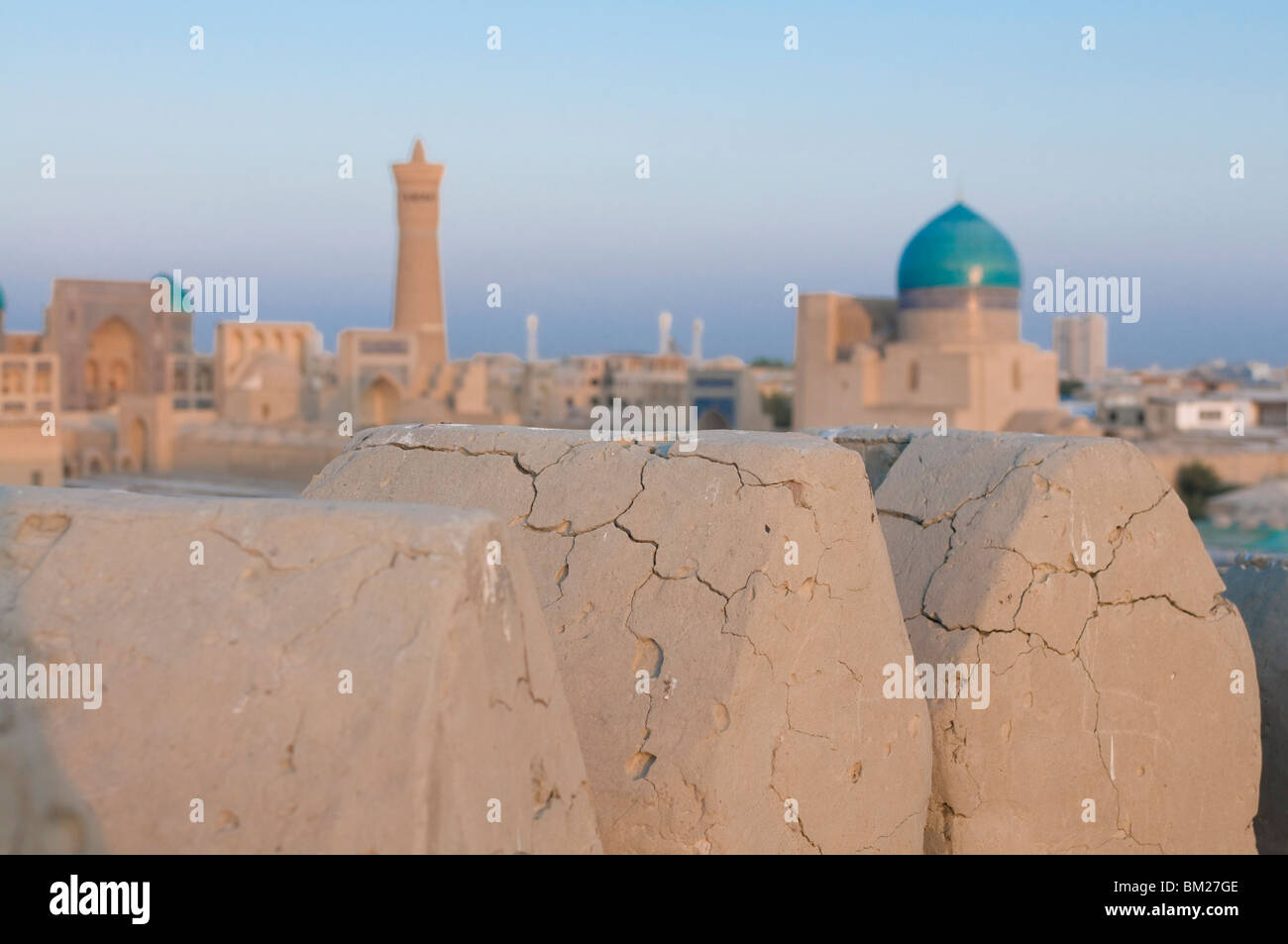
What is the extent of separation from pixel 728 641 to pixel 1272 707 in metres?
2.10

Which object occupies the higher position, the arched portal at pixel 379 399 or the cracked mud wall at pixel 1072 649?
the arched portal at pixel 379 399

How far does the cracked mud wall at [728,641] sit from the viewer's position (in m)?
2.55

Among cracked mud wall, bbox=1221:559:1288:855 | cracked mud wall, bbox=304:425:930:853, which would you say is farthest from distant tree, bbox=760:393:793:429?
cracked mud wall, bbox=304:425:930:853

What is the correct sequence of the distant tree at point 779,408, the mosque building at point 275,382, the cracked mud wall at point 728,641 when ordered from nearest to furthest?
the cracked mud wall at point 728,641 < the mosque building at point 275,382 < the distant tree at point 779,408

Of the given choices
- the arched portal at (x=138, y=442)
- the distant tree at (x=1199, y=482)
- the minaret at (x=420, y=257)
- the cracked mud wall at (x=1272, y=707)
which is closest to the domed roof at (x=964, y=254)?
the distant tree at (x=1199, y=482)

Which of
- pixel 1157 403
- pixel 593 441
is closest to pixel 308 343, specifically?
pixel 1157 403

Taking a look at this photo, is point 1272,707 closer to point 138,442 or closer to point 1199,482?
point 1199,482

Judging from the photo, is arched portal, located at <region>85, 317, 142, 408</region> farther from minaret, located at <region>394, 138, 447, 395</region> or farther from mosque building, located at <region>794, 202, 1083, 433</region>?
mosque building, located at <region>794, 202, 1083, 433</region>

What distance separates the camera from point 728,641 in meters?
2.62

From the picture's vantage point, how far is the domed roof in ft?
89.5

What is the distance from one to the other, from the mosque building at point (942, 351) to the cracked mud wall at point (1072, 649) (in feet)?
76.8

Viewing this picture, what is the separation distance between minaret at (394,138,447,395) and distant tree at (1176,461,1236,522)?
735 inches

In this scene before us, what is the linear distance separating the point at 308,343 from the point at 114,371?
8.67 meters

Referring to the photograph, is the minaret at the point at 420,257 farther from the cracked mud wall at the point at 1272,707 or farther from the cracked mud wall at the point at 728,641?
the cracked mud wall at the point at 728,641
